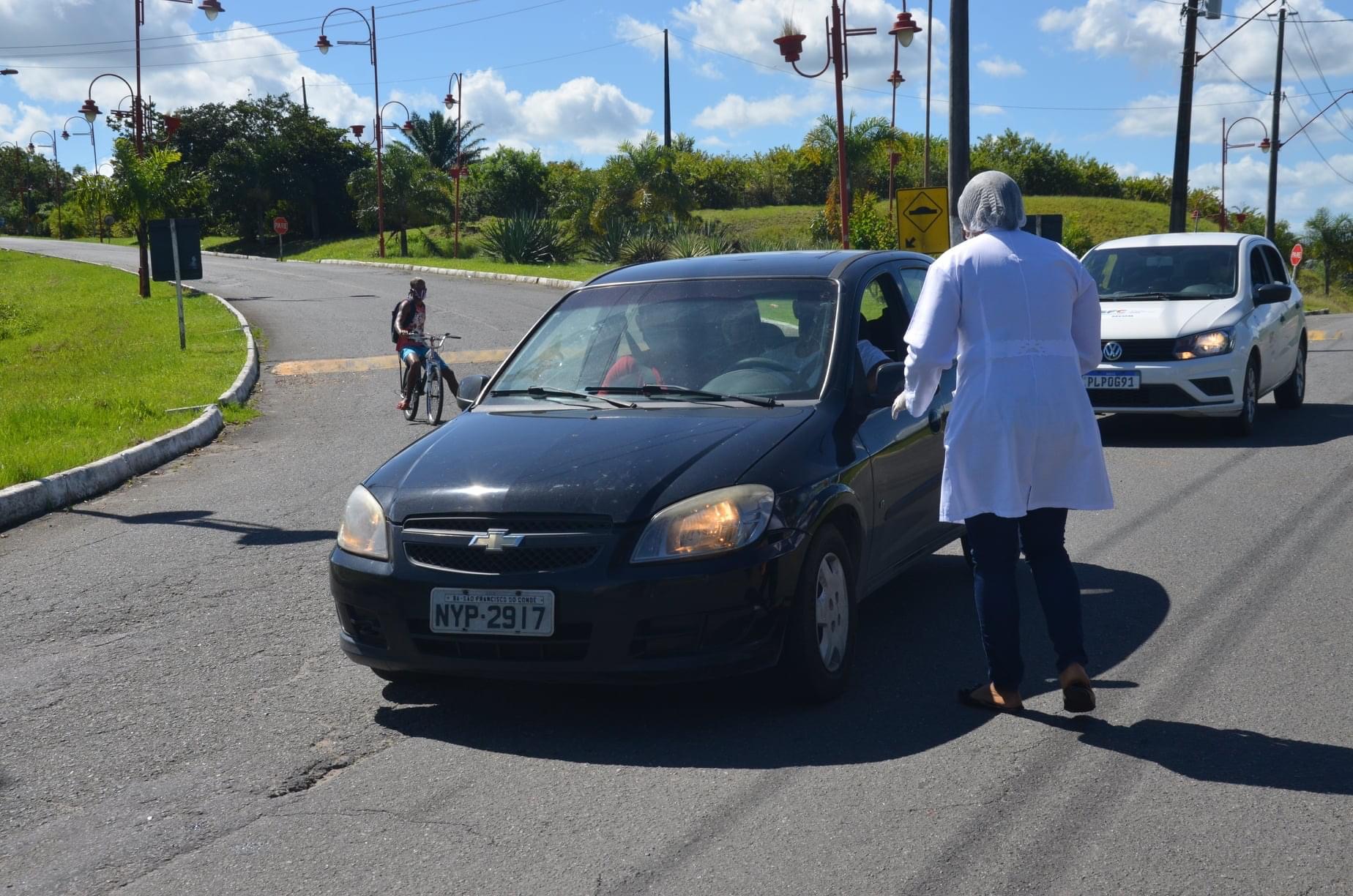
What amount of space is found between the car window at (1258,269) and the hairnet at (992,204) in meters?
8.75

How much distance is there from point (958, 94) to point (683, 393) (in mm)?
11862

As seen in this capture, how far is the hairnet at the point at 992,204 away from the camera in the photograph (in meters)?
4.44

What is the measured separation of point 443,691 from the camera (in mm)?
5074

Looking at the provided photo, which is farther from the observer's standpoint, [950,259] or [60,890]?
[950,259]

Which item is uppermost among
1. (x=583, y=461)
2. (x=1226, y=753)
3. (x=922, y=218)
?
(x=922, y=218)

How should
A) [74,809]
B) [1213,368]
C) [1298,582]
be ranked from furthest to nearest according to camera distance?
[1213,368] < [1298,582] < [74,809]

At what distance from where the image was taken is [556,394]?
18.6ft

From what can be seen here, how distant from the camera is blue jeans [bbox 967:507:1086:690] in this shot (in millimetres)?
4477

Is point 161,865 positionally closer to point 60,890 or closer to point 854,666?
point 60,890

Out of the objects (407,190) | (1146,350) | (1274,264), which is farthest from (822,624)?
(407,190)

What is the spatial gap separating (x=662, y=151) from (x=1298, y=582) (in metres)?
40.7

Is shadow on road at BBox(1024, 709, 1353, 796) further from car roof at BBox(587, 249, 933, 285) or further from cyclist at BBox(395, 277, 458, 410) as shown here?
cyclist at BBox(395, 277, 458, 410)

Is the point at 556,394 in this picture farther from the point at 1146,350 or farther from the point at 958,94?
the point at 958,94

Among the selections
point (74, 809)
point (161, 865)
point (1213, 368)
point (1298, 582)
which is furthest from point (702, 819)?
point (1213, 368)
